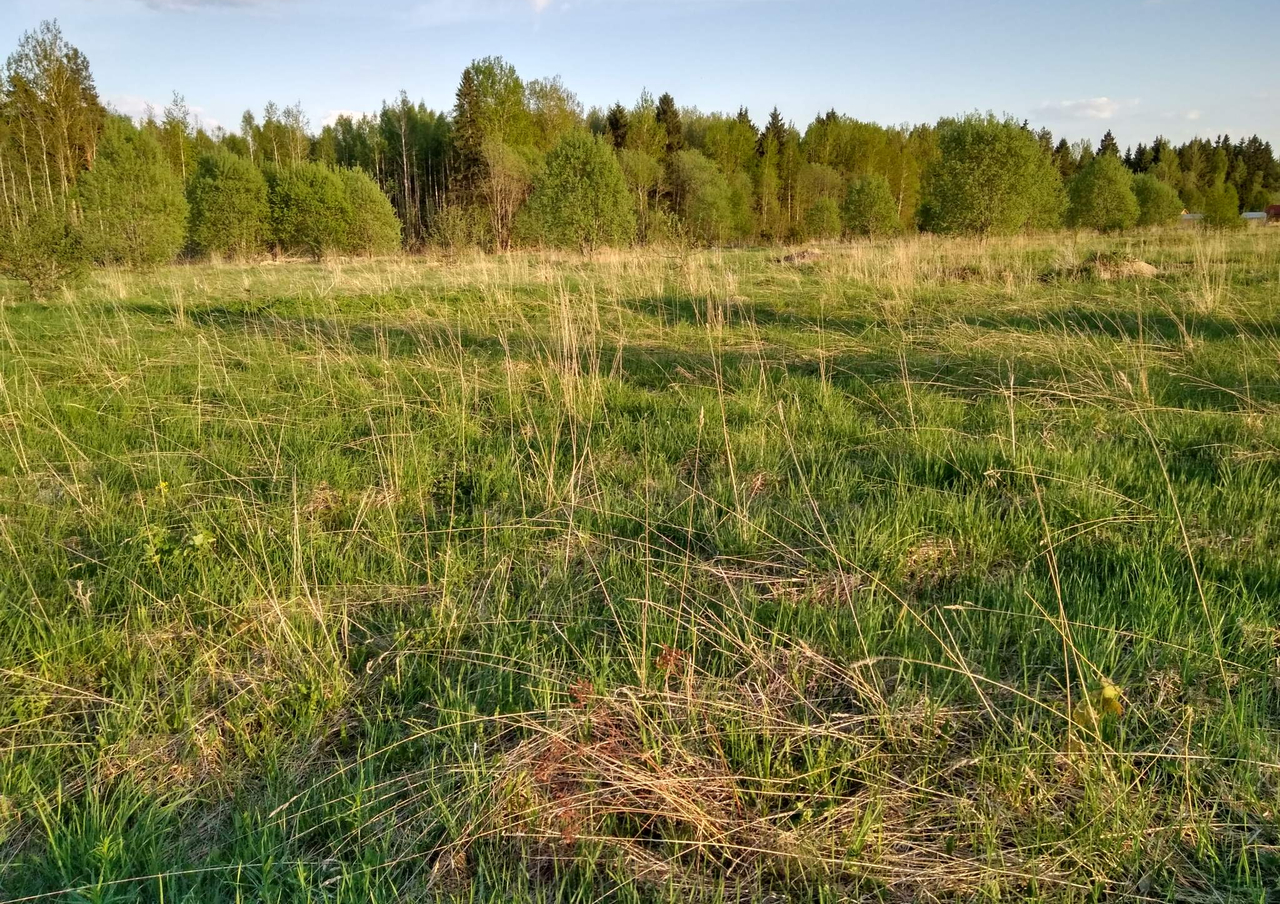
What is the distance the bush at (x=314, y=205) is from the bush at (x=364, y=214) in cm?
20

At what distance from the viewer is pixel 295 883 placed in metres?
1.46

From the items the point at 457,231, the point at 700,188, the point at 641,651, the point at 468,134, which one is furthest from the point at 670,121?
the point at 641,651

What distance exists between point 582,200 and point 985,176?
1082 cm

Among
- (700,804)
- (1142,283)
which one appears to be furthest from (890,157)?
(700,804)

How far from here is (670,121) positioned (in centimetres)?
5041

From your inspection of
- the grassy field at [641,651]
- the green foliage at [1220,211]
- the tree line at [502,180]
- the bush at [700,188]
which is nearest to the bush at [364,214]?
the tree line at [502,180]

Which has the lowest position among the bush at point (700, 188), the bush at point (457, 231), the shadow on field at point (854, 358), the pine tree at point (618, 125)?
the shadow on field at point (854, 358)

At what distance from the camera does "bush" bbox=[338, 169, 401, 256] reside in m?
27.8

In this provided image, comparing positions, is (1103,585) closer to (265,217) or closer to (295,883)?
(295,883)

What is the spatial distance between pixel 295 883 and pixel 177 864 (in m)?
0.28

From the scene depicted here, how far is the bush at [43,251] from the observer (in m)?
10.2

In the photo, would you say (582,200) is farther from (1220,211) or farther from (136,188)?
(1220,211)

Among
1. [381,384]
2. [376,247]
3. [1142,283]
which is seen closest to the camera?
[381,384]

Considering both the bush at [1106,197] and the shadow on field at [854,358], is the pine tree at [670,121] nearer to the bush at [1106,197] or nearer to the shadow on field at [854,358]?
the bush at [1106,197]
